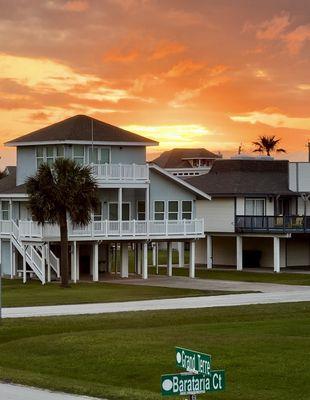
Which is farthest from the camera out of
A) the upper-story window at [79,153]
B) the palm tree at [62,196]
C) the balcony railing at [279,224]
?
the balcony railing at [279,224]

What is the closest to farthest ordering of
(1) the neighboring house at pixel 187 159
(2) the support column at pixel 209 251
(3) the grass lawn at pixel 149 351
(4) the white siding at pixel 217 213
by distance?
(3) the grass lawn at pixel 149 351 → (4) the white siding at pixel 217 213 → (2) the support column at pixel 209 251 → (1) the neighboring house at pixel 187 159

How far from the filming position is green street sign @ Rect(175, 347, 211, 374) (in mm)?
14227

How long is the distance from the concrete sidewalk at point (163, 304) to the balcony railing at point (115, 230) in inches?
523

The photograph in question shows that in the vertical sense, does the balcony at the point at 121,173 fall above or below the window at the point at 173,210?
above

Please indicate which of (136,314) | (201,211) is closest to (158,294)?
(136,314)

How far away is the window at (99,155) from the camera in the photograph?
60.4 m

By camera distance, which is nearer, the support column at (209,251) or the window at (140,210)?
the window at (140,210)

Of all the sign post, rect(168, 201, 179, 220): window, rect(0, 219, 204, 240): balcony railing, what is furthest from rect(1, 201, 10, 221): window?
the sign post

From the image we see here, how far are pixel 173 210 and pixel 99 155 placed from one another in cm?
652

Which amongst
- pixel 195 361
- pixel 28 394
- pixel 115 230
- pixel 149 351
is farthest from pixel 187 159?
pixel 195 361

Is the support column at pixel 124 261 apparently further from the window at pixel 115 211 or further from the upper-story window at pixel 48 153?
the upper-story window at pixel 48 153

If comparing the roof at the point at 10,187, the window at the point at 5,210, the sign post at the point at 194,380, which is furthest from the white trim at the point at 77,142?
the sign post at the point at 194,380

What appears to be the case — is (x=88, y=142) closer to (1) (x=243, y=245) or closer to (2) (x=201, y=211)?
(2) (x=201, y=211)

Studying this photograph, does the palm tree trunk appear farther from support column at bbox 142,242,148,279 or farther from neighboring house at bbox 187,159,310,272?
neighboring house at bbox 187,159,310,272
